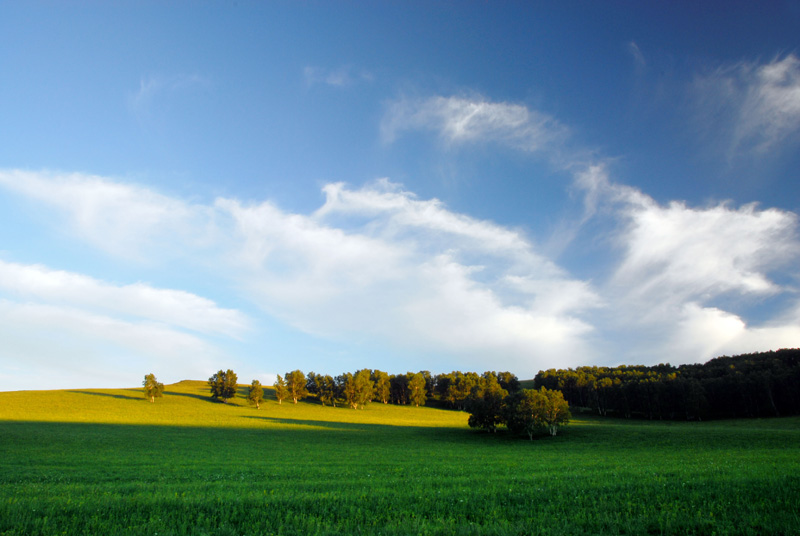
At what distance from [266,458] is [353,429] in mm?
36304

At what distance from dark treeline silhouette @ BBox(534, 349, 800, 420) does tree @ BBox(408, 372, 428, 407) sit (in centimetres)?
5514

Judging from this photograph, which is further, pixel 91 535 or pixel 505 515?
pixel 505 515

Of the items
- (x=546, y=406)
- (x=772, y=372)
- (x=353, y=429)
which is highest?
(x=772, y=372)

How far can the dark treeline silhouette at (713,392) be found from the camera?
9069cm

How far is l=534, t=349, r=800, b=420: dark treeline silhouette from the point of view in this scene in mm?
90688

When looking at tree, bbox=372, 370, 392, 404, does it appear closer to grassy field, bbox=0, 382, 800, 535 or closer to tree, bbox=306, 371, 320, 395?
tree, bbox=306, 371, 320, 395

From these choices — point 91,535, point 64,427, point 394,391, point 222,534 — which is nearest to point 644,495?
point 222,534

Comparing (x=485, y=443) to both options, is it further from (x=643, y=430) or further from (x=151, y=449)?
(x=151, y=449)

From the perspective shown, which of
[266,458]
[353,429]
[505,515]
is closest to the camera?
[505,515]

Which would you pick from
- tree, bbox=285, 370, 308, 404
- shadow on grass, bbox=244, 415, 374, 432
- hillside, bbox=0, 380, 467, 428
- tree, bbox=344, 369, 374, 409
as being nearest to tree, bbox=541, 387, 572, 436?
hillside, bbox=0, 380, 467, 428

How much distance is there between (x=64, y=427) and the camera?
2351 inches

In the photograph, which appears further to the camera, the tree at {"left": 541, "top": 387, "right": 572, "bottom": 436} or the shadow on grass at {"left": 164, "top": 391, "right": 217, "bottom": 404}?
the shadow on grass at {"left": 164, "top": 391, "right": 217, "bottom": 404}

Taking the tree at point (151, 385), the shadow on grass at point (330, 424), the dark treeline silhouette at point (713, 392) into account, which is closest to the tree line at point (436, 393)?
the tree at point (151, 385)

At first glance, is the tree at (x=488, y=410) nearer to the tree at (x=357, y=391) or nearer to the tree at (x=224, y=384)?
the tree at (x=357, y=391)
